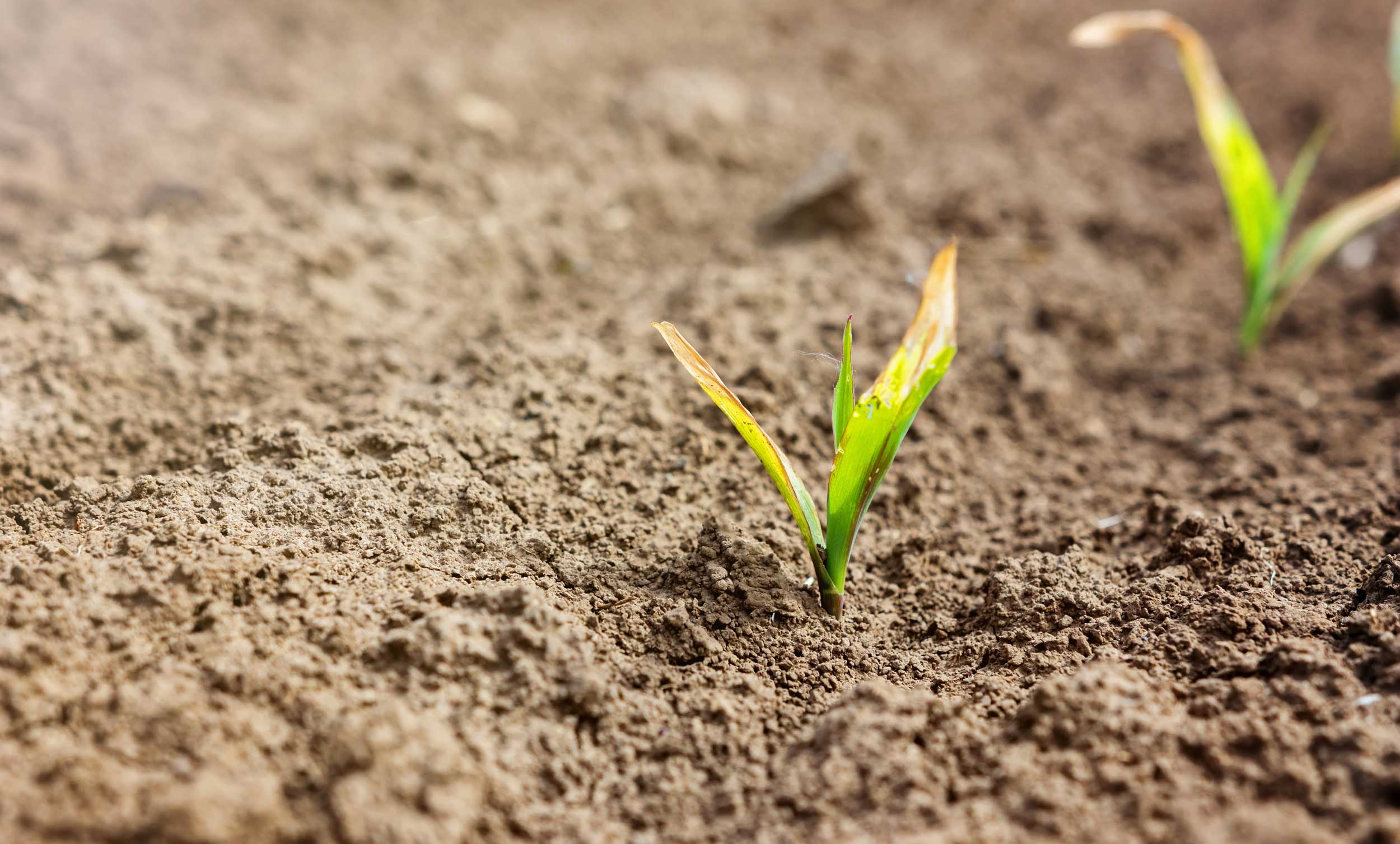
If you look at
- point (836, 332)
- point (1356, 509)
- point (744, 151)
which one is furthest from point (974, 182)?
point (1356, 509)

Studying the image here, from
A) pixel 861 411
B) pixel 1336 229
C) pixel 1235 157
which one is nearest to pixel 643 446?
pixel 861 411

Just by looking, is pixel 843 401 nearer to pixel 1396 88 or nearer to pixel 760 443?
pixel 760 443

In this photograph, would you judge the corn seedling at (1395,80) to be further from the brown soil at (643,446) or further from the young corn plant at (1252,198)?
the young corn plant at (1252,198)

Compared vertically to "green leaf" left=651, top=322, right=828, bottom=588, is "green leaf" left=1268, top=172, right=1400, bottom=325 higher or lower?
higher

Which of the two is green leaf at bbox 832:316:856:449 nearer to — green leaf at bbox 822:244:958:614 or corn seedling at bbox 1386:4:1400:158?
green leaf at bbox 822:244:958:614

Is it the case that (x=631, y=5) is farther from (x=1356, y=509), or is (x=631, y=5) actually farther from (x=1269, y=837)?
(x=1269, y=837)

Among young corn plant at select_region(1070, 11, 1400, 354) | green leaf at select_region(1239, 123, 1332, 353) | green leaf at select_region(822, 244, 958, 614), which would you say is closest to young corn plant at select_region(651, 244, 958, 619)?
green leaf at select_region(822, 244, 958, 614)
